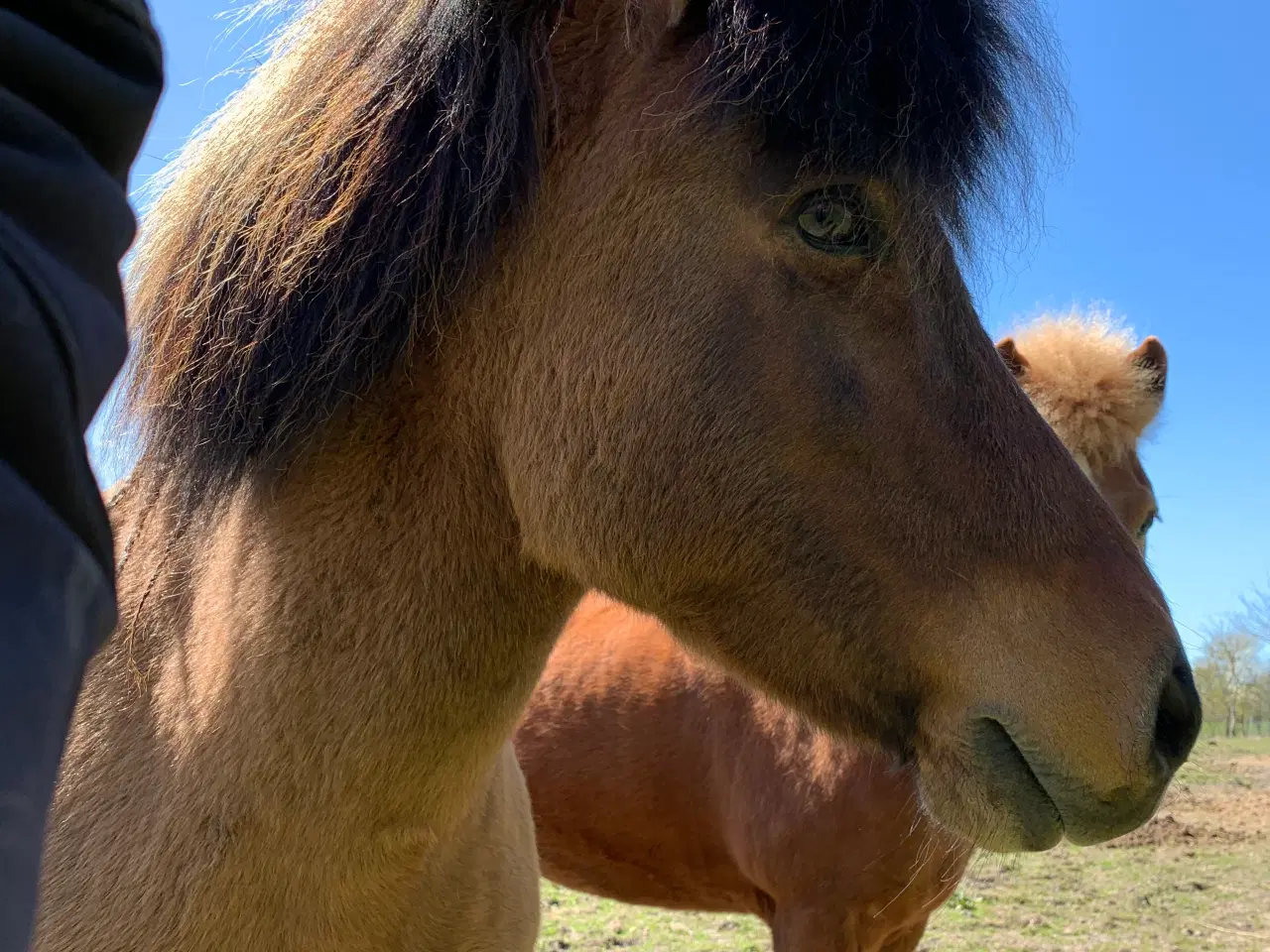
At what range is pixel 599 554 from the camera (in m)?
1.48

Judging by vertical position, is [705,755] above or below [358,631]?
below

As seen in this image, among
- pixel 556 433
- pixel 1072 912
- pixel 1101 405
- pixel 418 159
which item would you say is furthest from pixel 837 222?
pixel 1072 912

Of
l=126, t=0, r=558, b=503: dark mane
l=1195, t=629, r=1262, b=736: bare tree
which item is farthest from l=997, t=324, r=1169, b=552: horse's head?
l=1195, t=629, r=1262, b=736: bare tree

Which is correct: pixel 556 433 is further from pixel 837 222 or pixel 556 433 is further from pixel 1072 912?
pixel 1072 912

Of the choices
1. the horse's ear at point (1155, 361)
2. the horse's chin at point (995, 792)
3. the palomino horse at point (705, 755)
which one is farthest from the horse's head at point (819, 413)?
the horse's ear at point (1155, 361)

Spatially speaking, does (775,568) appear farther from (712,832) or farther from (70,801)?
(712,832)

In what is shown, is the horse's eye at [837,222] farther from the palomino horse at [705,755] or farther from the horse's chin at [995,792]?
the palomino horse at [705,755]

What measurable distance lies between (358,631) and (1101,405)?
3.94 m

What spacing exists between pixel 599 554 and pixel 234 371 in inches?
25.6

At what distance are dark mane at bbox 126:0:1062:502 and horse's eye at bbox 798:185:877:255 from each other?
0.17 ft

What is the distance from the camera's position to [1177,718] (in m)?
1.32

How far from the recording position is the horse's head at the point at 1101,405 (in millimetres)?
4340

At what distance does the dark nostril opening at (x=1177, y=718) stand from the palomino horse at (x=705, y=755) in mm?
2374

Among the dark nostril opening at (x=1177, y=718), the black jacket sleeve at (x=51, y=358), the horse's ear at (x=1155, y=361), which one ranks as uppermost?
the black jacket sleeve at (x=51, y=358)
